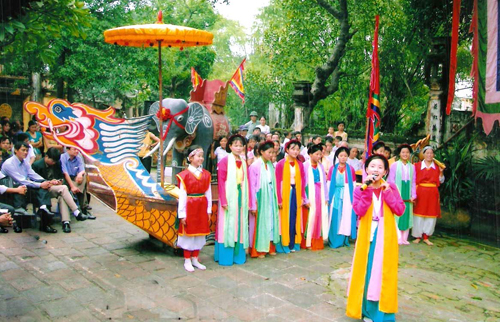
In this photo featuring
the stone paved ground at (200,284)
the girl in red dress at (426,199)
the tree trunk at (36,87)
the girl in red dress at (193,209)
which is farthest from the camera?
the tree trunk at (36,87)

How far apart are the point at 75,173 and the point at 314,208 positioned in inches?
159

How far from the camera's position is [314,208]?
664 cm

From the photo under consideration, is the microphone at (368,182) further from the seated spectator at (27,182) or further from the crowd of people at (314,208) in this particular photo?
the seated spectator at (27,182)

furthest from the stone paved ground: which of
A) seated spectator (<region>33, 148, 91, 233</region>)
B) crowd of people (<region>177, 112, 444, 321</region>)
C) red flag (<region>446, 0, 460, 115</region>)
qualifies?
red flag (<region>446, 0, 460, 115</region>)

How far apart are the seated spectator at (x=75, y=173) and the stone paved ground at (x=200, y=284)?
1033mm

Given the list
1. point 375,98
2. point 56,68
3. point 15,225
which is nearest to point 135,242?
point 15,225

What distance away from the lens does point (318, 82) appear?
12.8 m

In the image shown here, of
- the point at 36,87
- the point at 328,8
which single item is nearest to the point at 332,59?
the point at 328,8

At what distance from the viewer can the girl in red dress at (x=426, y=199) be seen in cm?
721

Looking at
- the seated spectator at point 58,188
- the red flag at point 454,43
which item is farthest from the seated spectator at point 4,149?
the red flag at point 454,43

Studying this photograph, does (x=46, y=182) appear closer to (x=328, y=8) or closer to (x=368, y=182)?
(x=368, y=182)

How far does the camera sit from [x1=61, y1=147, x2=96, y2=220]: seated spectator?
739 centimetres

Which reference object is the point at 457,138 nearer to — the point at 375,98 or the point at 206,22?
the point at 375,98

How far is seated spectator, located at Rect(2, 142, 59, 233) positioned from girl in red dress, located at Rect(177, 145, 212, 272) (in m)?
2.36
